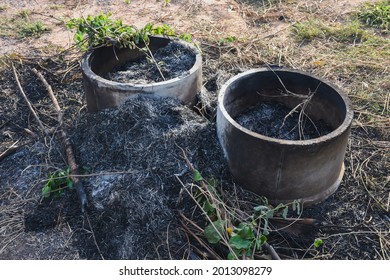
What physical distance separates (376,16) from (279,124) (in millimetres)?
3593

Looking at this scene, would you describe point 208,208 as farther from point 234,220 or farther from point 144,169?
point 144,169

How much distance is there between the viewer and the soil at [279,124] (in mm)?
3793

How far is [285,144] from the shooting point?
10.4ft

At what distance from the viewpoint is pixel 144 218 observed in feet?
10.8

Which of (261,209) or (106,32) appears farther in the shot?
(106,32)

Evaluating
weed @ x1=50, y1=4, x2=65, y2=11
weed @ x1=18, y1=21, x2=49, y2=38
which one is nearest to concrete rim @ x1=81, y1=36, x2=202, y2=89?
weed @ x1=18, y1=21, x2=49, y2=38

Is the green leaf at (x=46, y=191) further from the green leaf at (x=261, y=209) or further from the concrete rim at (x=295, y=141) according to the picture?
the green leaf at (x=261, y=209)

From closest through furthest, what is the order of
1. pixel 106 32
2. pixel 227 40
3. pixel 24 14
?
pixel 106 32
pixel 227 40
pixel 24 14

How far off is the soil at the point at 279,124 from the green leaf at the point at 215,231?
993 millimetres

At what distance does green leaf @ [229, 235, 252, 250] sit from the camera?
119 inches

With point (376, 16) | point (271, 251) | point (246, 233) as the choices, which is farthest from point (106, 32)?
point (376, 16)
